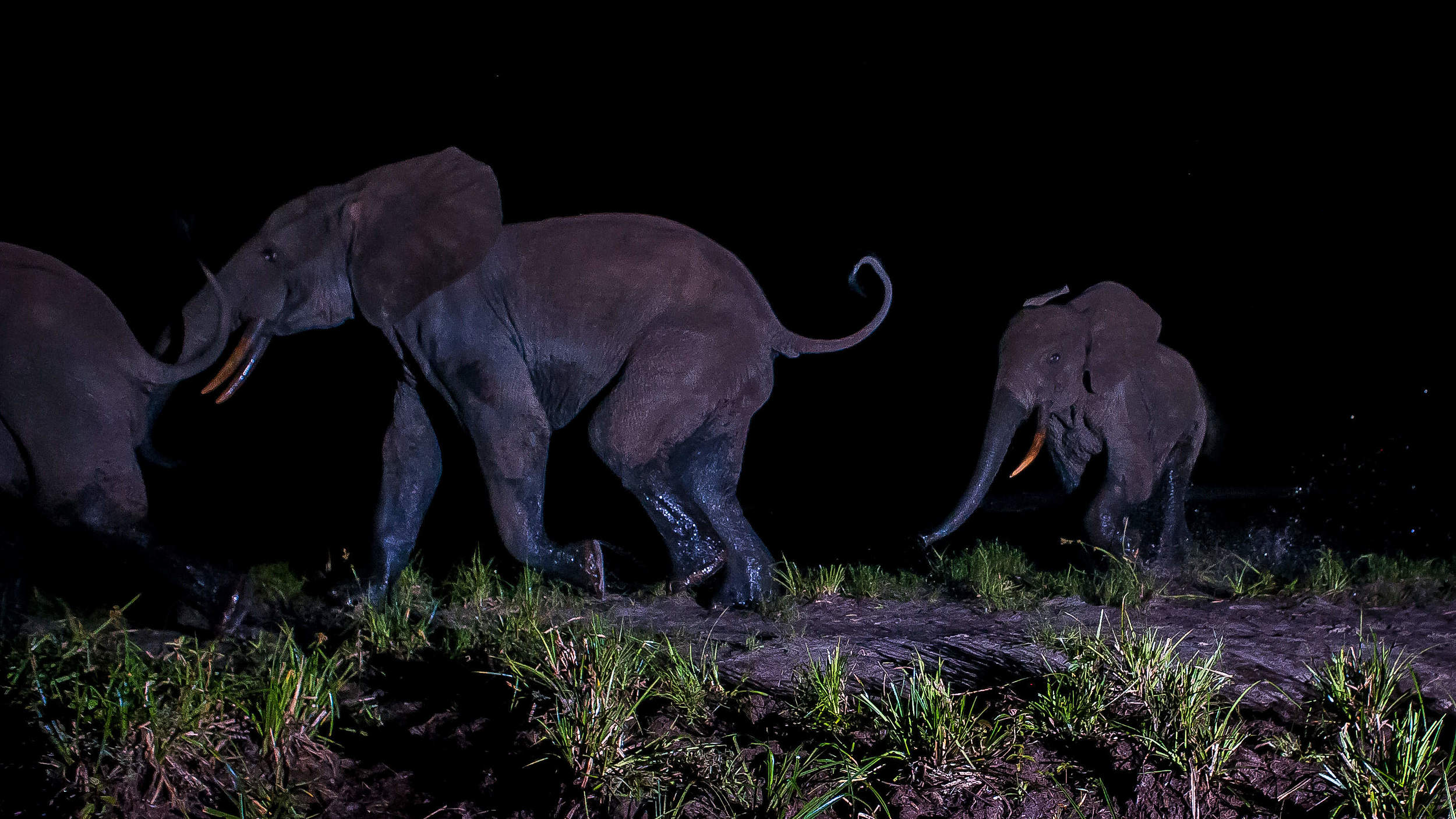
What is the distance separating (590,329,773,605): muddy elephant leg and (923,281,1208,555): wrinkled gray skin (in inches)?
53.9

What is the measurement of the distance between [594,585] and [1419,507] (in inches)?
288

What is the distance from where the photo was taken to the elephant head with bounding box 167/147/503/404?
478 cm

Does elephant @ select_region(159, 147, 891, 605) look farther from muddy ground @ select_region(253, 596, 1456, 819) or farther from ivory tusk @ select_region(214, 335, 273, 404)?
muddy ground @ select_region(253, 596, 1456, 819)

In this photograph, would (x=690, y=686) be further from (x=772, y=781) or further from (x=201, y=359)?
(x=201, y=359)

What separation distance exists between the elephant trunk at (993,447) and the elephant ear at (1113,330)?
0.45 metres

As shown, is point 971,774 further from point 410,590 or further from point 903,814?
point 410,590

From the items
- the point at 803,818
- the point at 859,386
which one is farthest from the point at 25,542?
the point at 859,386

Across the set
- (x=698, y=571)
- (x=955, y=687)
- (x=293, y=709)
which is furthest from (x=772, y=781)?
(x=698, y=571)

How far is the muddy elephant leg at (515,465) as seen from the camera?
4.57 m

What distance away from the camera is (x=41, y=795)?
2.58 meters

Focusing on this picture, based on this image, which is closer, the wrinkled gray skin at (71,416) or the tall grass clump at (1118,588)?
the wrinkled gray skin at (71,416)

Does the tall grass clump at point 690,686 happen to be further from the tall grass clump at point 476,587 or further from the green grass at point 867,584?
the green grass at point 867,584

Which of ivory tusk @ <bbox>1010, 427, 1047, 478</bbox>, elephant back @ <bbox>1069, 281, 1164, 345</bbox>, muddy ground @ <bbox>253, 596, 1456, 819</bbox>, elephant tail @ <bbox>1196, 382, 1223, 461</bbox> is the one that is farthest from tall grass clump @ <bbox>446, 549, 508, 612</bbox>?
elephant tail @ <bbox>1196, 382, 1223, 461</bbox>

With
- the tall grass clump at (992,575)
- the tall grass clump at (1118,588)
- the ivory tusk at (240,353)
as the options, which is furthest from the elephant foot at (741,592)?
the ivory tusk at (240,353)
